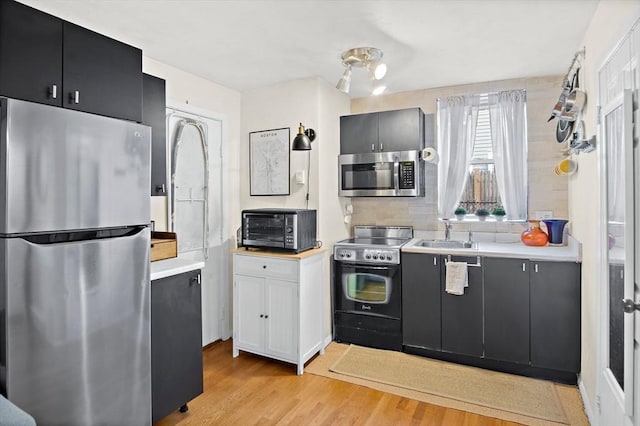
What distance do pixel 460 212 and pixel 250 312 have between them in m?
2.17

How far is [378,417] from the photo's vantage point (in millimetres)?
2416

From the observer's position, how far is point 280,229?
3.14m

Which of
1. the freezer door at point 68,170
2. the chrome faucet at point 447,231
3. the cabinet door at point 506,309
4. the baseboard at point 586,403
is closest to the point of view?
the freezer door at point 68,170

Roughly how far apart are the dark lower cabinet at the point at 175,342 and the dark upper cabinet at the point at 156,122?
0.67 meters

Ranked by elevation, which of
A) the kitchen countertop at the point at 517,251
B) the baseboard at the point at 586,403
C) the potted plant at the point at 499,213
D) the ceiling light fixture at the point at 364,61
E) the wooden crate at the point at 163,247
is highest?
the ceiling light fixture at the point at 364,61

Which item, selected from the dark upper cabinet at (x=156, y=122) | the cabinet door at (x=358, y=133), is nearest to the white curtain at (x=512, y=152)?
the cabinet door at (x=358, y=133)

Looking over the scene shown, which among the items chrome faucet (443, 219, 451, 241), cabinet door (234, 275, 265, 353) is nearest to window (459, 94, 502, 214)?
chrome faucet (443, 219, 451, 241)

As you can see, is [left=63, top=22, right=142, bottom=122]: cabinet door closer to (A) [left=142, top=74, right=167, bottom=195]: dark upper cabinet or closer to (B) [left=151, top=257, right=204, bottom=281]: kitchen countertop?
(A) [left=142, top=74, right=167, bottom=195]: dark upper cabinet

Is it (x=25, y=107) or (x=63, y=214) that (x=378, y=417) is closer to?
(x=63, y=214)

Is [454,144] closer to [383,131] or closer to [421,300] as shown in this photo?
[383,131]

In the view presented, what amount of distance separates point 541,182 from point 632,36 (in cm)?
205

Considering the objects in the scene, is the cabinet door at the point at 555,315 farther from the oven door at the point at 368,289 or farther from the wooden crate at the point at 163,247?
the wooden crate at the point at 163,247

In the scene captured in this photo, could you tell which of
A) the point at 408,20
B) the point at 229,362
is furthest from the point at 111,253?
the point at 408,20

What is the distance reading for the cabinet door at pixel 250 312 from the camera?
3184 mm
